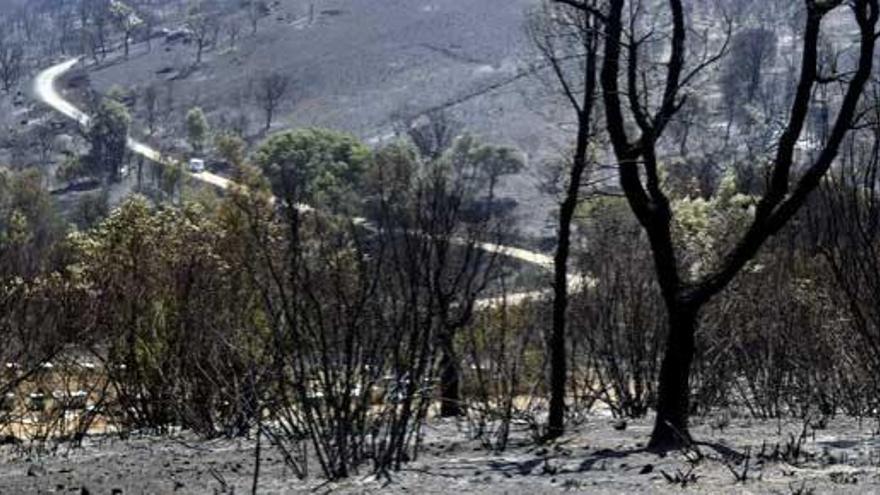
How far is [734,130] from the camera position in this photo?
104 metres

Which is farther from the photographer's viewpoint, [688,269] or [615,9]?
[688,269]

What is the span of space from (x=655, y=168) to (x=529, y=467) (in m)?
2.63

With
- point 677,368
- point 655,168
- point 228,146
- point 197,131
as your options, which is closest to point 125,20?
point 197,131

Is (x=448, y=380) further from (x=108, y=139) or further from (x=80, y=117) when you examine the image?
(x=80, y=117)

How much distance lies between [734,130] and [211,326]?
317 feet

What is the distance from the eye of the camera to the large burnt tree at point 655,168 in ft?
29.8

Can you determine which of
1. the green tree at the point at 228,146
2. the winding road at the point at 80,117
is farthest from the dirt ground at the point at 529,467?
the green tree at the point at 228,146

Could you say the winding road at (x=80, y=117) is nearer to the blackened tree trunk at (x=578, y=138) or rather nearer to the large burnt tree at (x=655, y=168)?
the blackened tree trunk at (x=578, y=138)

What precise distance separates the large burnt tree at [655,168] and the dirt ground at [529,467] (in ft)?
2.03

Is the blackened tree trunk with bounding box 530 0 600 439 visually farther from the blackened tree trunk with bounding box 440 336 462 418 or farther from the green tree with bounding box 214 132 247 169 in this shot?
the green tree with bounding box 214 132 247 169

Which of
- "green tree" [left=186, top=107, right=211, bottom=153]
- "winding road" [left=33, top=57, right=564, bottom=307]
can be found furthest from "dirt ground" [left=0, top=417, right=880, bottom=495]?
"green tree" [left=186, top=107, right=211, bottom=153]

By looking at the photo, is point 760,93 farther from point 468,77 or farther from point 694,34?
point 694,34

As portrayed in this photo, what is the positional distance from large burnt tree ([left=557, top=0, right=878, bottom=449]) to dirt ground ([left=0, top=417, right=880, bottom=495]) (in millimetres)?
619

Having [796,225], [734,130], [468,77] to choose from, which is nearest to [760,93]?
[734,130]
